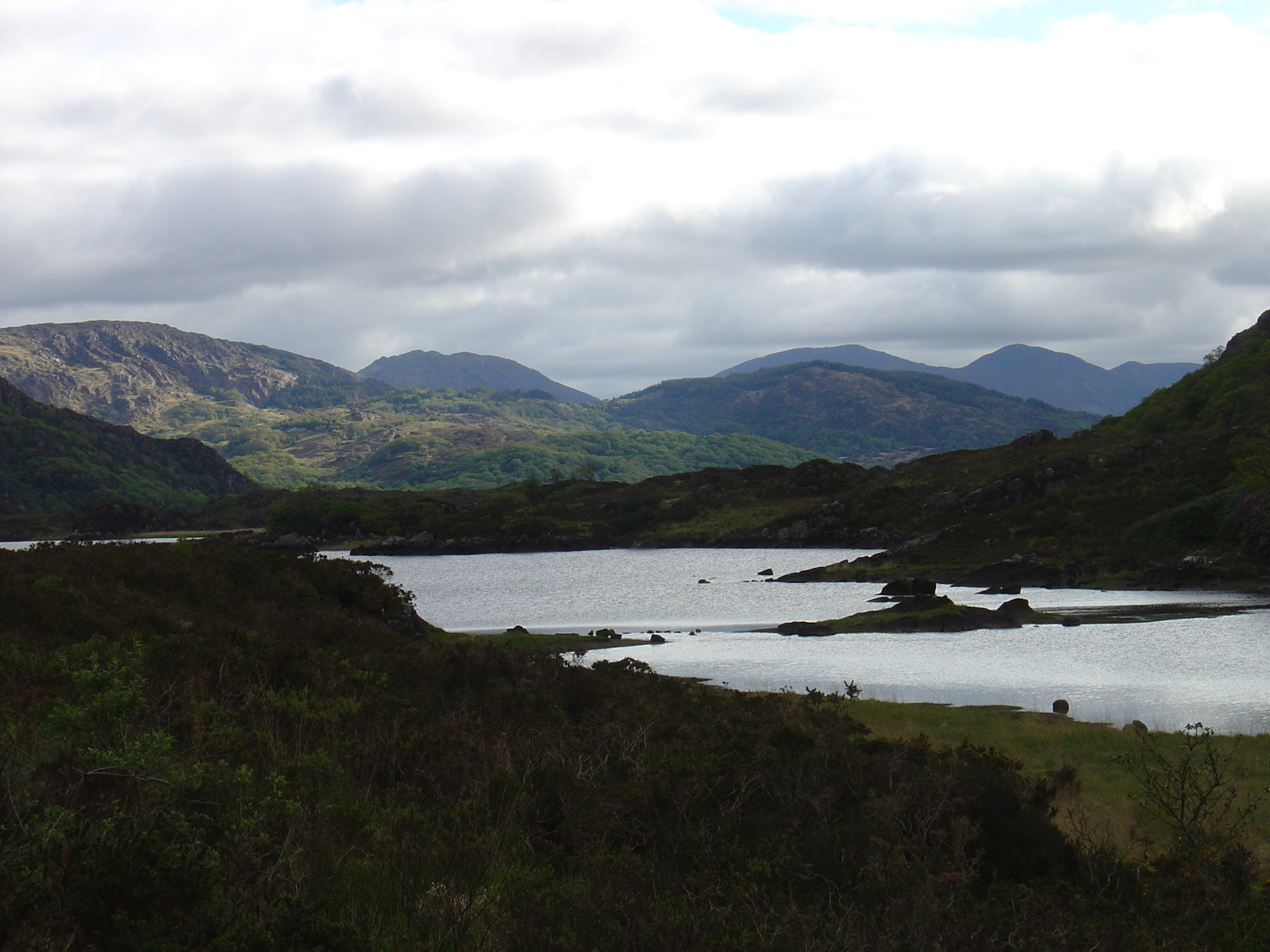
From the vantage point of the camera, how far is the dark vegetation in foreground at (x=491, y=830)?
7125 millimetres

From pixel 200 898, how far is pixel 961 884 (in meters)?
7.41

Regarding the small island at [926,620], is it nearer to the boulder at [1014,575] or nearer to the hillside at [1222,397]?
the boulder at [1014,575]

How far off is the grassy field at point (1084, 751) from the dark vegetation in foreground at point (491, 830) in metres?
1.09

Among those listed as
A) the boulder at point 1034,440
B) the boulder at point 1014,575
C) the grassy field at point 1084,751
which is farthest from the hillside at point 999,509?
the grassy field at point 1084,751

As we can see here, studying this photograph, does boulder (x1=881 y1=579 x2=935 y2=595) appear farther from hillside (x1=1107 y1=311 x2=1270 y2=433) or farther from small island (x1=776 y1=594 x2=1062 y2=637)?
hillside (x1=1107 y1=311 x2=1270 y2=433)

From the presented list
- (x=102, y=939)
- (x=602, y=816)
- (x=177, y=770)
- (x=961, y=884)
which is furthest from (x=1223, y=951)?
(x=177, y=770)

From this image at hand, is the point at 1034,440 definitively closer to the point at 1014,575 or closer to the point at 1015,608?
the point at 1014,575

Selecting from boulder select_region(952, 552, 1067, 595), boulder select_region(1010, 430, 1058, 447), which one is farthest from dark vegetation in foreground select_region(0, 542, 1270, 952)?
boulder select_region(1010, 430, 1058, 447)

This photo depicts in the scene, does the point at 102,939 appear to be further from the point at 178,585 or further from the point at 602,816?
the point at 178,585

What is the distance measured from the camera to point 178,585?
2711cm

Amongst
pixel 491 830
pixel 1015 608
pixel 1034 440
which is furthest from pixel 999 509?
pixel 491 830

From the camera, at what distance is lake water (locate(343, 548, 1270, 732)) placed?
3412 cm

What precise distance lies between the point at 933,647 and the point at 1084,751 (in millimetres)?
25029

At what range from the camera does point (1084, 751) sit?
74.5ft
